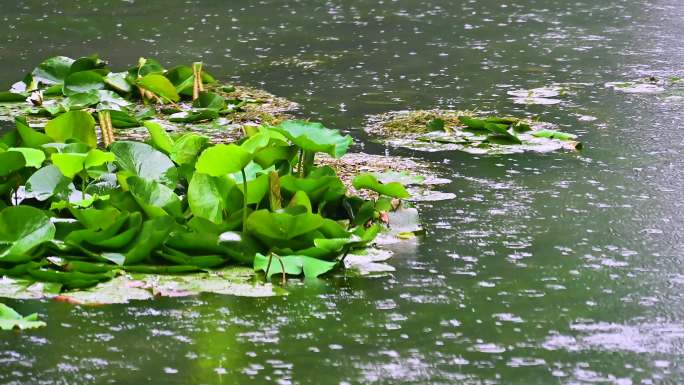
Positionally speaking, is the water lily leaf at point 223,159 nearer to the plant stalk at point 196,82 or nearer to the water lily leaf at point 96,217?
the water lily leaf at point 96,217

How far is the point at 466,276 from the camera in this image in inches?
90.0

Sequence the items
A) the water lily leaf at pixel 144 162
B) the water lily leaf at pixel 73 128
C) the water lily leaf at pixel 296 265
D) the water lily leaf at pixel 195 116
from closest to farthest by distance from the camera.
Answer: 1. the water lily leaf at pixel 296 265
2. the water lily leaf at pixel 144 162
3. the water lily leaf at pixel 73 128
4. the water lily leaf at pixel 195 116

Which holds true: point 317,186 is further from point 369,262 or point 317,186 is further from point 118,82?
point 118,82

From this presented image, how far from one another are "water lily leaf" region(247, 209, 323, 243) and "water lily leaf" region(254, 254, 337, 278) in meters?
0.06

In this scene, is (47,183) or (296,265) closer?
(296,265)

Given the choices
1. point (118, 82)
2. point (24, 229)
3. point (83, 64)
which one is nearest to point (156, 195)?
point (24, 229)

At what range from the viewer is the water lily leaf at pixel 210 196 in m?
2.43

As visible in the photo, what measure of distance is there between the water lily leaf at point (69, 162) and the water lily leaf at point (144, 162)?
0.10m

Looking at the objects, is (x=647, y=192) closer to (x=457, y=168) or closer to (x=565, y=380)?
(x=457, y=168)

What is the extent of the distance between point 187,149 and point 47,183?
1.08 feet

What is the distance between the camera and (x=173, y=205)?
2.46 meters

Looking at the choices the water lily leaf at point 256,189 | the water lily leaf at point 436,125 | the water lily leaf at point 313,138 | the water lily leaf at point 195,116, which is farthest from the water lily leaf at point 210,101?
the water lily leaf at point 256,189

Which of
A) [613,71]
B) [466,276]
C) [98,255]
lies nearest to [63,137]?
[98,255]

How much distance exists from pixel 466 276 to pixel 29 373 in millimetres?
883
